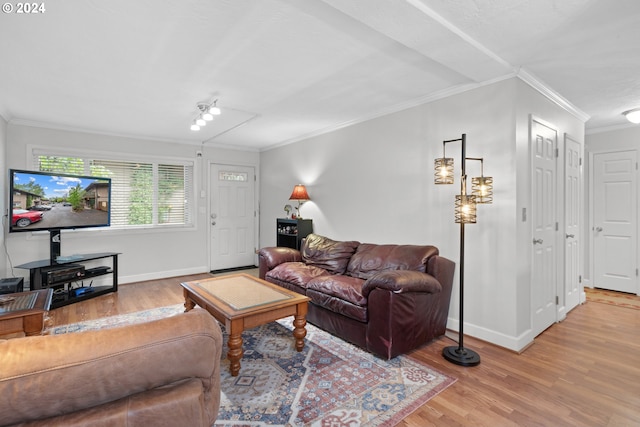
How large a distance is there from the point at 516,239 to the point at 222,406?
2.54 metres

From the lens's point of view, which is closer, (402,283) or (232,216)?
(402,283)

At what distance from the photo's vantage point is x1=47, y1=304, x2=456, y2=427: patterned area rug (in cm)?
182

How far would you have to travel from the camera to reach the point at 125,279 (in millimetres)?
4844

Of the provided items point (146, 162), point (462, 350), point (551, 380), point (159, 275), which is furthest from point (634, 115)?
point (159, 275)

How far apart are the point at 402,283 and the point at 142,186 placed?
4.47 m

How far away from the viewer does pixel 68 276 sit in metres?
3.87

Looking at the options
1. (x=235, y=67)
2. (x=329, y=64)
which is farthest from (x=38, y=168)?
(x=329, y=64)

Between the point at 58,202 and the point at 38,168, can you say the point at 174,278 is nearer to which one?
the point at 58,202

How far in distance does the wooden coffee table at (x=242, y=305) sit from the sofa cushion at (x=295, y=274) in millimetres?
357

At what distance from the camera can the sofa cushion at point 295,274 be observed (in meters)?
3.26

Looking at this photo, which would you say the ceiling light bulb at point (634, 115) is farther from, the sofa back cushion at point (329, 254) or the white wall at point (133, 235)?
the white wall at point (133, 235)

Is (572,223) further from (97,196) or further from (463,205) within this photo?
(97,196)

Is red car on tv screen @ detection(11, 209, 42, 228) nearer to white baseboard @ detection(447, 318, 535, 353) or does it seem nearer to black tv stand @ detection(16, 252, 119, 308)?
black tv stand @ detection(16, 252, 119, 308)

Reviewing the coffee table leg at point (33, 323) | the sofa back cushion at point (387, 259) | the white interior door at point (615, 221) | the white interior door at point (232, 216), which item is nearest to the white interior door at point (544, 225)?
the sofa back cushion at point (387, 259)
